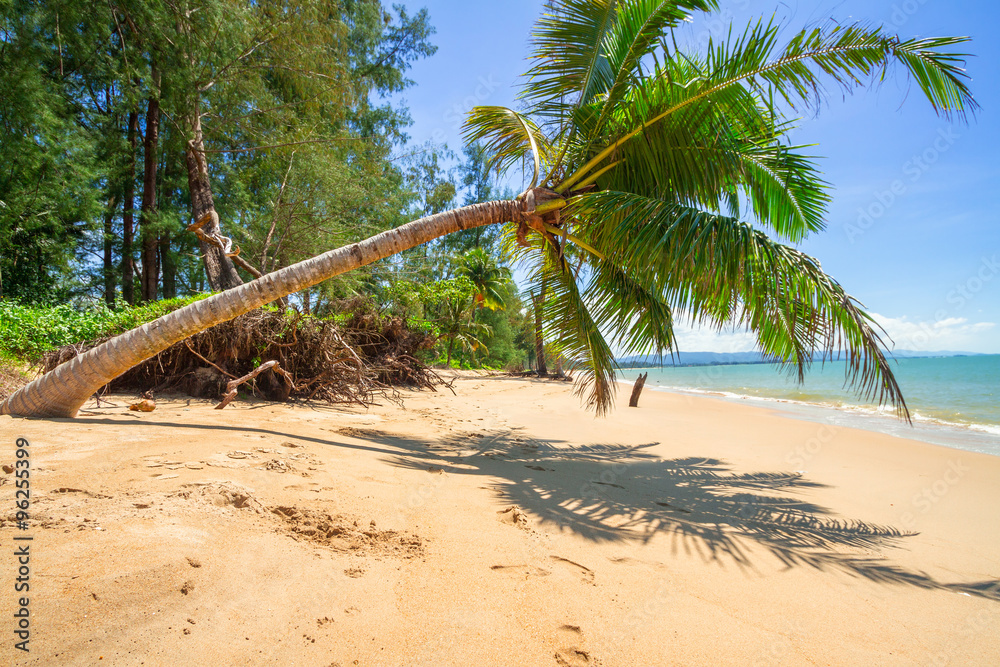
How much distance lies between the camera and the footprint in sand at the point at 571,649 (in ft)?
5.80

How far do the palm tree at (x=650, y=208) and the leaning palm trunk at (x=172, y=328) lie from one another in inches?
0.6

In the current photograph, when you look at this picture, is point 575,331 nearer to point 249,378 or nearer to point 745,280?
point 745,280

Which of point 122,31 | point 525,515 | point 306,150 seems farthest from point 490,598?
point 122,31

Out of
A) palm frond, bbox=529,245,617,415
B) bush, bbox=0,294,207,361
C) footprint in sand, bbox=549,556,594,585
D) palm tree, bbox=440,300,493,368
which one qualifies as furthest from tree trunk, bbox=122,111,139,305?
footprint in sand, bbox=549,556,594,585

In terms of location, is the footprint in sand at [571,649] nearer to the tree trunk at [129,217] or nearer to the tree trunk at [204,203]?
the tree trunk at [204,203]

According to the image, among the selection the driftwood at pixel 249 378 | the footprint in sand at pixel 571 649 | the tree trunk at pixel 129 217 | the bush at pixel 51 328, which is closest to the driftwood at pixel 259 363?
the driftwood at pixel 249 378

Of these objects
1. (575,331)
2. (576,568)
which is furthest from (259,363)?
(576,568)

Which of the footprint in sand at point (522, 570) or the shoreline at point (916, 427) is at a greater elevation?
the footprint in sand at point (522, 570)

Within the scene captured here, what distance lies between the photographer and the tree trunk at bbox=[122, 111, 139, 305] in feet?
39.9

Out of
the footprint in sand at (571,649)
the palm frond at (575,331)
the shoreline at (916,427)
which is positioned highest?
the palm frond at (575,331)

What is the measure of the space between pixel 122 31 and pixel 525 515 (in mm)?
13426

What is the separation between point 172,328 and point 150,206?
994 cm

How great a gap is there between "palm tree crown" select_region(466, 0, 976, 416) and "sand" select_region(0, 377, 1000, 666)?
146 centimetres

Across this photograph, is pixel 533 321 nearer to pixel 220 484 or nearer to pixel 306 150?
pixel 220 484
